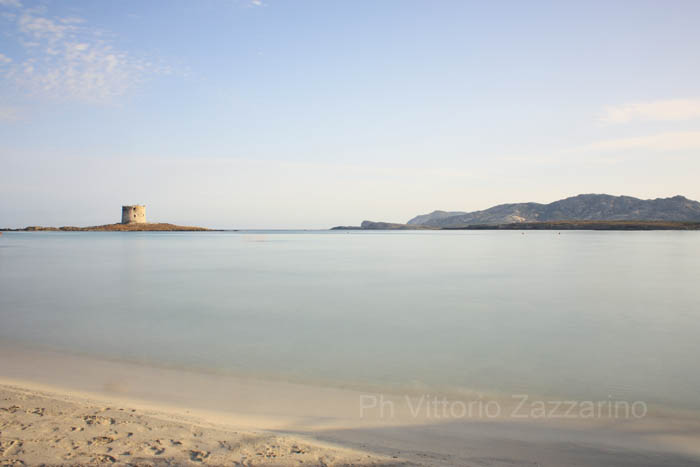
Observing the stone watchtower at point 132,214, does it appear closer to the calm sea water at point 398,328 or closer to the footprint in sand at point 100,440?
the calm sea water at point 398,328

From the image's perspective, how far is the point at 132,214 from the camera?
98.4 metres

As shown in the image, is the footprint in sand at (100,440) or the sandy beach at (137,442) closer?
the sandy beach at (137,442)

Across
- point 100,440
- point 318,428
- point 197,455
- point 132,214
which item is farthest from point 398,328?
point 132,214

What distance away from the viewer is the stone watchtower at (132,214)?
98250 mm

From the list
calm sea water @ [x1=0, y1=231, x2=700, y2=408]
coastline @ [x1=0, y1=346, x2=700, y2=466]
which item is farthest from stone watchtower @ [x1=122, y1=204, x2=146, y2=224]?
coastline @ [x1=0, y1=346, x2=700, y2=466]

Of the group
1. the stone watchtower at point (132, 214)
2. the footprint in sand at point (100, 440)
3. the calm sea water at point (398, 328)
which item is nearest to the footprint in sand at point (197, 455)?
the footprint in sand at point (100, 440)

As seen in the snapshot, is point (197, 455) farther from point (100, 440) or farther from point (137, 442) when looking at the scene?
point (100, 440)

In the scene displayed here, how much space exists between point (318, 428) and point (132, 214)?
107229mm

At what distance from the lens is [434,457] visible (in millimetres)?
3498

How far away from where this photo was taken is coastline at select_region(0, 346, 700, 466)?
11.5ft

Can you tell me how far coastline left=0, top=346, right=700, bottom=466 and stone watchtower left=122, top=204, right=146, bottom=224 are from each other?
104 meters

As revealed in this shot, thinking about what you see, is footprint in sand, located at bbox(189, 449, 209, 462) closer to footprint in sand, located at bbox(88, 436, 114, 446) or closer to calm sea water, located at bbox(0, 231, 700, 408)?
footprint in sand, located at bbox(88, 436, 114, 446)

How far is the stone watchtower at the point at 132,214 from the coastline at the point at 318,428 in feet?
341

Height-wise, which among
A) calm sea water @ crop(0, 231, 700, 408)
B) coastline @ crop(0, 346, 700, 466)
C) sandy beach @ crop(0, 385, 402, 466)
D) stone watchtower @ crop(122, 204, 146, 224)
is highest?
stone watchtower @ crop(122, 204, 146, 224)
